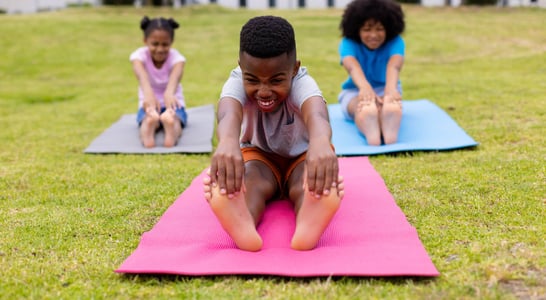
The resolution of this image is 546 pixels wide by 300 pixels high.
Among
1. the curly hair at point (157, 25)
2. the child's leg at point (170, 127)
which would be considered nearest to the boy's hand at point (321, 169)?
the child's leg at point (170, 127)

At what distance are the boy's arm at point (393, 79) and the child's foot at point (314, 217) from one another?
2710mm

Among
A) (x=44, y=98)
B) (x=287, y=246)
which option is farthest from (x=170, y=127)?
(x=44, y=98)

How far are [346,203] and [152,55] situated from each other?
3453 mm

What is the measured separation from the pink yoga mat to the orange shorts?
0.17 meters

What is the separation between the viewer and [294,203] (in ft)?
10.6

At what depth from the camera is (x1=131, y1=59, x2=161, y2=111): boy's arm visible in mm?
5641

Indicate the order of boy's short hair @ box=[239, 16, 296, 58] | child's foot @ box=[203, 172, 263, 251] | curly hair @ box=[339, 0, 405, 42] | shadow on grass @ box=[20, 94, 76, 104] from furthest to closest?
1. shadow on grass @ box=[20, 94, 76, 104]
2. curly hair @ box=[339, 0, 405, 42]
3. boy's short hair @ box=[239, 16, 296, 58]
4. child's foot @ box=[203, 172, 263, 251]

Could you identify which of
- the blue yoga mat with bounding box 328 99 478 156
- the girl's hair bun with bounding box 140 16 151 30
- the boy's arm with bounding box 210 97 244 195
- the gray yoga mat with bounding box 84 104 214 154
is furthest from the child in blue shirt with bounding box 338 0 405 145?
the boy's arm with bounding box 210 97 244 195

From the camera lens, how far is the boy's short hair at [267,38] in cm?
281

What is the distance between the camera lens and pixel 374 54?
221 inches

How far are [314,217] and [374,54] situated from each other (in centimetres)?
331

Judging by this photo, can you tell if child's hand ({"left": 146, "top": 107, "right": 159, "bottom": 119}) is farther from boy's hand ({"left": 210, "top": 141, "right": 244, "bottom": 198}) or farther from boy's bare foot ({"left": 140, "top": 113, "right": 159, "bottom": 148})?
boy's hand ({"left": 210, "top": 141, "right": 244, "bottom": 198})

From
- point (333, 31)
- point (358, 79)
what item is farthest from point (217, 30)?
point (358, 79)

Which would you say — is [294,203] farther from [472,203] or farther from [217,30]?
[217,30]
